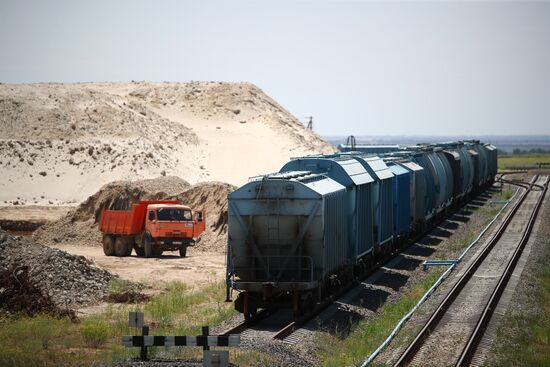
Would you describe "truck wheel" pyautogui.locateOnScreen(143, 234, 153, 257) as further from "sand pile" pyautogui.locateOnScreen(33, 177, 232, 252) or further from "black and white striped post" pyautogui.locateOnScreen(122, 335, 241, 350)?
"black and white striped post" pyautogui.locateOnScreen(122, 335, 241, 350)

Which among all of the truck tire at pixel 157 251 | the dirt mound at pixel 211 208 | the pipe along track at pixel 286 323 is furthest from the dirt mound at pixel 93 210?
the pipe along track at pixel 286 323

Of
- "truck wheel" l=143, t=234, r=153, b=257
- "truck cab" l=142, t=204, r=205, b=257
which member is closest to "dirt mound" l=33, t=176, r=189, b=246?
"truck wheel" l=143, t=234, r=153, b=257

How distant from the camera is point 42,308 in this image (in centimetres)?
2455

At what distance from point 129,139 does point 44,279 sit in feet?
183

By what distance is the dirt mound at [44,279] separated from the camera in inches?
976

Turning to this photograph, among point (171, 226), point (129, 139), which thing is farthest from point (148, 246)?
point (129, 139)

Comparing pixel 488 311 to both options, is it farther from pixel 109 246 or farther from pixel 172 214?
pixel 109 246

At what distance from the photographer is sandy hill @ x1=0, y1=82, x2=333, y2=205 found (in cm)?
7388

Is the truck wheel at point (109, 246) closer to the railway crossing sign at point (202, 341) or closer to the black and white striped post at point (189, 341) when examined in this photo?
the black and white striped post at point (189, 341)

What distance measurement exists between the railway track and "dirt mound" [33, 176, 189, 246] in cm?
1865

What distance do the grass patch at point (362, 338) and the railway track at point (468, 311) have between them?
102 centimetres

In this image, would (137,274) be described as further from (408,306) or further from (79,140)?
(79,140)

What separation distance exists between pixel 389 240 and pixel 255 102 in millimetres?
87029

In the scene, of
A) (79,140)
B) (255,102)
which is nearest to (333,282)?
(79,140)
